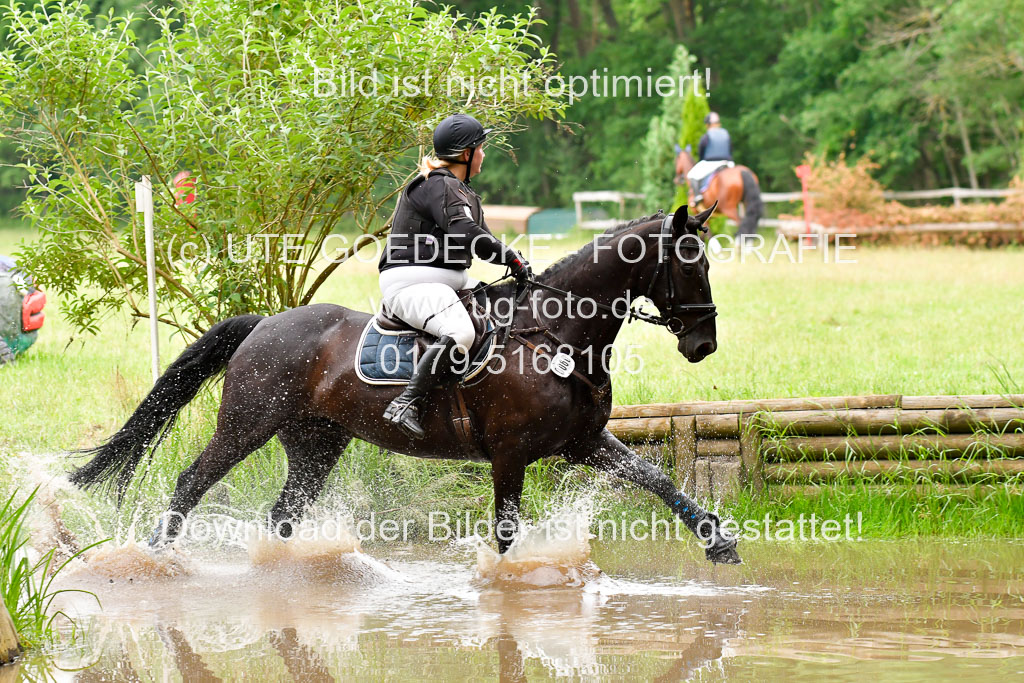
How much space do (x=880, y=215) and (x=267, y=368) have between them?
19776 mm

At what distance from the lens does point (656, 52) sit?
38.7 meters

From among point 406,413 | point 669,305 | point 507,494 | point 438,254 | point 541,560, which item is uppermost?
point 438,254

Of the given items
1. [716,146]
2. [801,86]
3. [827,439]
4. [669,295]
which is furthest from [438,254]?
[801,86]

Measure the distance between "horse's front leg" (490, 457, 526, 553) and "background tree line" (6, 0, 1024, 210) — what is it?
21.2m

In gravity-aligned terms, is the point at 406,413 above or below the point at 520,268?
below

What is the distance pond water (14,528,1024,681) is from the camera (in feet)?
15.5

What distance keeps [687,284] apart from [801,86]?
3173cm

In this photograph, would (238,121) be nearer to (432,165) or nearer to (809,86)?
(432,165)

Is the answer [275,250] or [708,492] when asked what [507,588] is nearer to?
[708,492]

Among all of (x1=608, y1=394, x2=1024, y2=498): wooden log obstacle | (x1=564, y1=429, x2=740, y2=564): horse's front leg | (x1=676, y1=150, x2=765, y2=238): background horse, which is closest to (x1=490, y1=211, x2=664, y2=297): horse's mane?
(x1=564, y1=429, x2=740, y2=564): horse's front leg

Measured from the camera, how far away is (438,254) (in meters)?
6.01

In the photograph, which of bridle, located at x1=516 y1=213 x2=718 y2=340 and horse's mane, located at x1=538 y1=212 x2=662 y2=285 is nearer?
bridle, located at x1=516 y1=213 x2=718 y2=340

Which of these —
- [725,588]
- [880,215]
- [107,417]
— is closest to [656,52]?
[880,215]

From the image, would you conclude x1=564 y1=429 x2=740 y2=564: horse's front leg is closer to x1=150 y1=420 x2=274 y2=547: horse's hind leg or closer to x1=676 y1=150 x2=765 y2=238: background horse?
x1=150 y1=420 x2=274 y2=547: horse's hind leg
